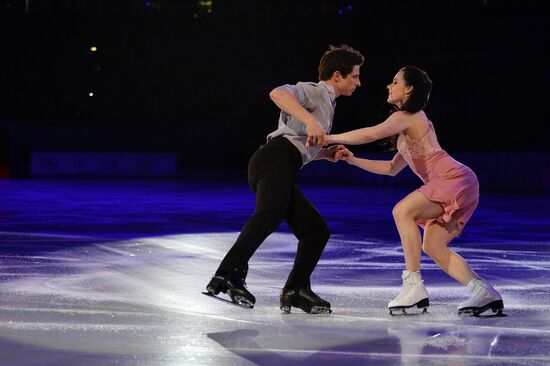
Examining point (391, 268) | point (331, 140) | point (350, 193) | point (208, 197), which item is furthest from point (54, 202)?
point (331, 140)

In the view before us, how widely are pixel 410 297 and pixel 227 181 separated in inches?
918

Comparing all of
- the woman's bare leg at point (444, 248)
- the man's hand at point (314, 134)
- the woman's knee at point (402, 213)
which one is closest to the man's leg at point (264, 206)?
the man's hand at point (314, 134)

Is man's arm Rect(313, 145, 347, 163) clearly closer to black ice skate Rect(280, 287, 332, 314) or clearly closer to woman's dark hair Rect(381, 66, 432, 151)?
woman's dark hair Rect(381, 66, 432, 151)

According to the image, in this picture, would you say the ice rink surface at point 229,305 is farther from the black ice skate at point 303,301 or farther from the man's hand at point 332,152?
the man's hand at point 332,152

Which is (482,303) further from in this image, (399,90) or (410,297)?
(399,90)

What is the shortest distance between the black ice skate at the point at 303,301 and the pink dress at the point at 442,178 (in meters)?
0.96

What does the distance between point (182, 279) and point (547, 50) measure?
96.6 feet

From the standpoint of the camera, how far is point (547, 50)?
112 ft

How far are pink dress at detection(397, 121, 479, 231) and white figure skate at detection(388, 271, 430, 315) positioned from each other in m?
0.43

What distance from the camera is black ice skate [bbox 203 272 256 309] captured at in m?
5.53

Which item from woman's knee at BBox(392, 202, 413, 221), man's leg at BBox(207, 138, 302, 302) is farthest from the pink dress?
man's leg at BBox(207, 138, 302, 302)

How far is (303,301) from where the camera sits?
5.87 m

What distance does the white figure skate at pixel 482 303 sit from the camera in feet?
18.9

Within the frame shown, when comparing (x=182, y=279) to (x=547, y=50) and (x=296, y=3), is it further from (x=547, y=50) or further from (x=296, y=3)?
(x=296, y=3)
